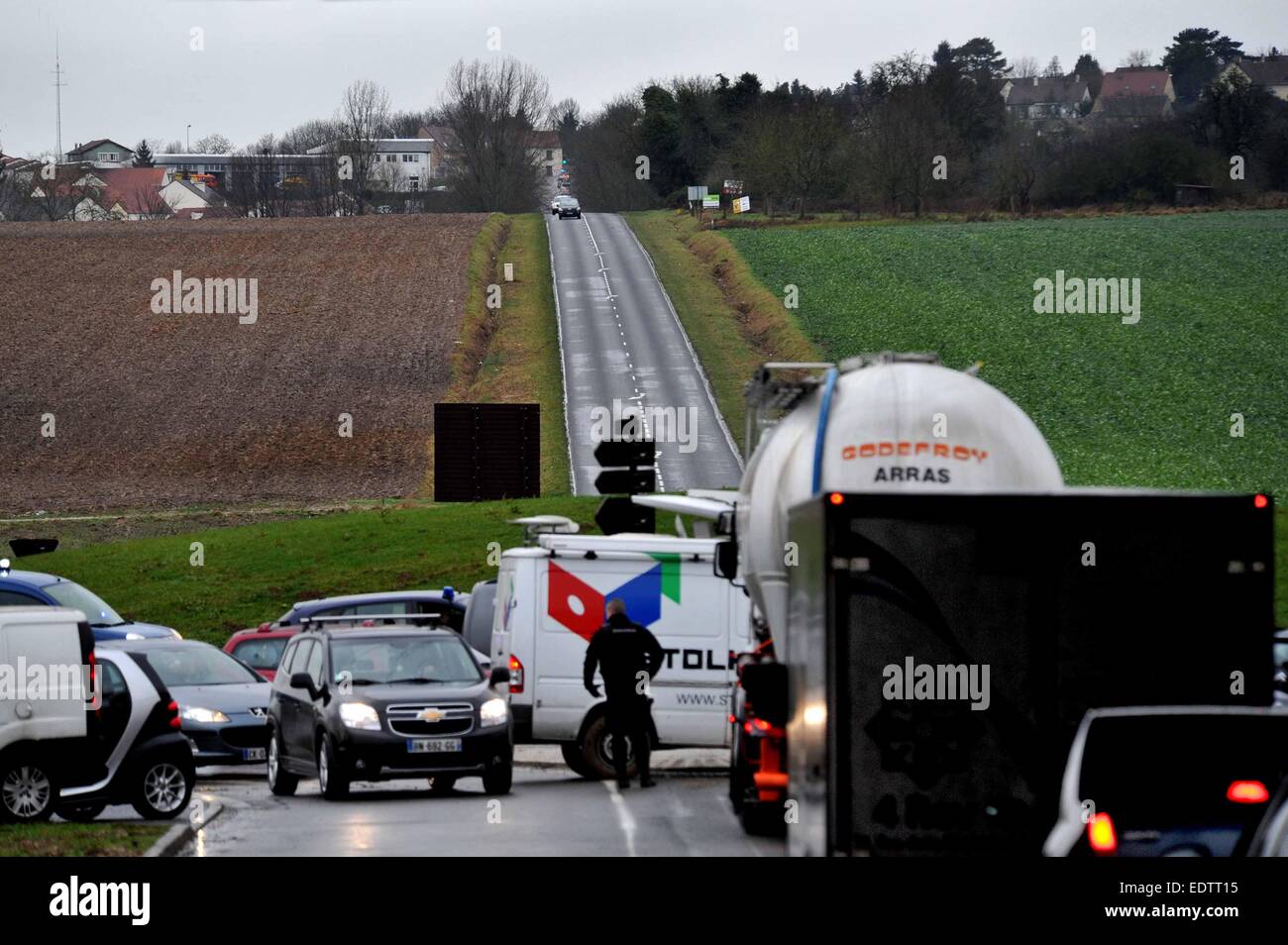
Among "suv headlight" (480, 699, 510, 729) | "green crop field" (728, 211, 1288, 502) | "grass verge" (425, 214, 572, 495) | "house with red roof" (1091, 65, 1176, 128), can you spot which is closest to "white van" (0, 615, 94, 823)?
"suv headlight" (480, 699, 510, 729)

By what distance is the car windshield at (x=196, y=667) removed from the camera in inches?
833

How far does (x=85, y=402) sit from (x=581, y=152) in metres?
87.5

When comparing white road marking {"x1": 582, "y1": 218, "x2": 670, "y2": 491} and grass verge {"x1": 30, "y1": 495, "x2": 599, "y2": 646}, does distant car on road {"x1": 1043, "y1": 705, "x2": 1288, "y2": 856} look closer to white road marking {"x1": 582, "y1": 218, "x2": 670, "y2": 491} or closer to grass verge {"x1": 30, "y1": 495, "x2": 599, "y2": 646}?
grass verge {"x1": 30, "y1": 495, "x2": 599, "y2": 646}

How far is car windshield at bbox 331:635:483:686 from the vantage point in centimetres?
1823

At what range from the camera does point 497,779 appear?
17.8 m

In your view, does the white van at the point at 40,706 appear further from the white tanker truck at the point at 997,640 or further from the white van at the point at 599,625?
the white tanker truck at the point at 997,640

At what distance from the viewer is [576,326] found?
234 ft

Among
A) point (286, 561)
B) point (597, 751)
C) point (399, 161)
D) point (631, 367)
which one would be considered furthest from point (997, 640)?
point (399, 161)

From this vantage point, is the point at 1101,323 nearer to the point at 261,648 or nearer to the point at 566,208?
the point at 566,208

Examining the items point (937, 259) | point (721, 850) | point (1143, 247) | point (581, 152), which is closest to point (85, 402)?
point (937, 259)

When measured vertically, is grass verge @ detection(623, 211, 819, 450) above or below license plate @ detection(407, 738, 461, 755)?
above
